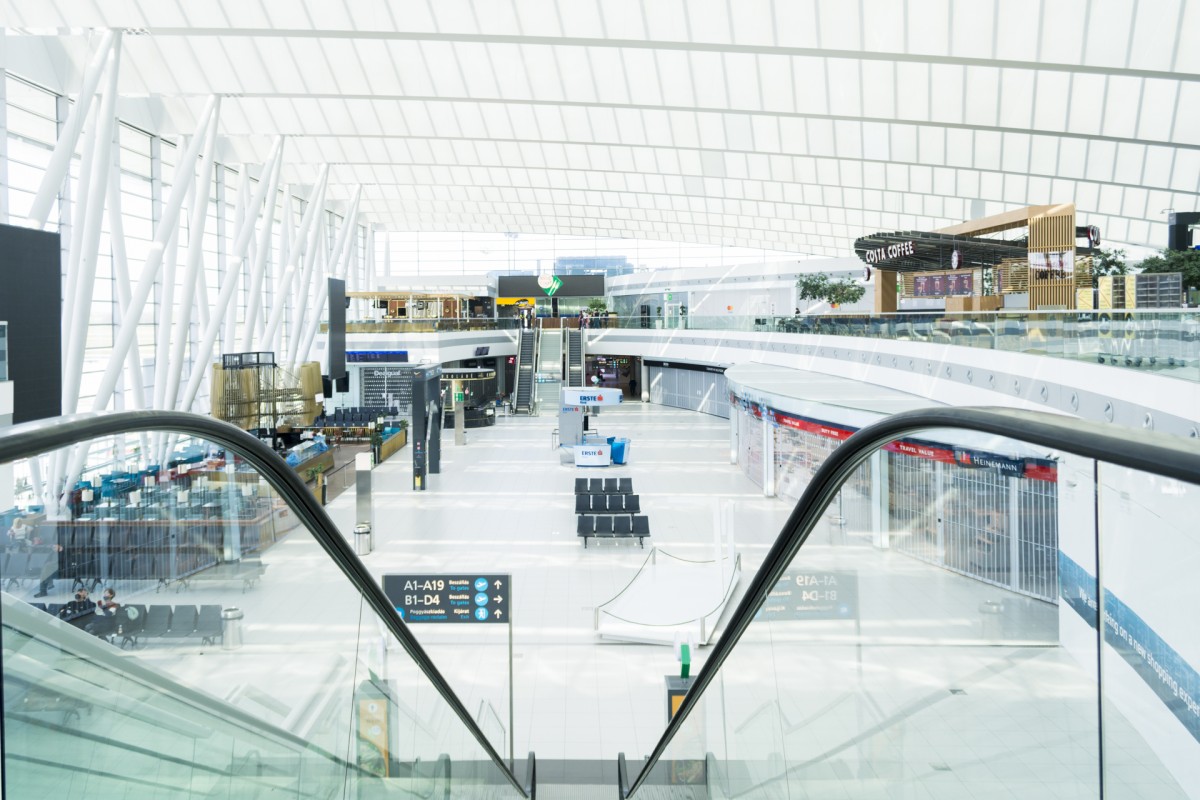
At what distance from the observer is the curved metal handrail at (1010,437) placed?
145cm

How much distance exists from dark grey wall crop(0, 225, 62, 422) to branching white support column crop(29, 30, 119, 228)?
590 cm

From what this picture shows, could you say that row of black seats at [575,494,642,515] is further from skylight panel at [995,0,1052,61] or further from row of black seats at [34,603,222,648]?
row of black seats at [34,603,222,648]

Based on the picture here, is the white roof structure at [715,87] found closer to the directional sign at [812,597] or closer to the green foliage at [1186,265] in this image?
the green foliage at [1186,265]

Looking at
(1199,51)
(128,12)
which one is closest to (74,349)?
(128,12)

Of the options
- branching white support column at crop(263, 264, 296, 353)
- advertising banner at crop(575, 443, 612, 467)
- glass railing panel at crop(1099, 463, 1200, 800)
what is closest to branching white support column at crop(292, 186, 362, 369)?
branching white support column at crop(263, 264, 296, 353)

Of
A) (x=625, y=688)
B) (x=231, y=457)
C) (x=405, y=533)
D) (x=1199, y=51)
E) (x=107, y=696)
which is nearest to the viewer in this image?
(x=107, y=696)

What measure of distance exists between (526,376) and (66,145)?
3029cm

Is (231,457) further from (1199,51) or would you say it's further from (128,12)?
(1199,51)

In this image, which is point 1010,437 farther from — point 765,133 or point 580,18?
point 765,133

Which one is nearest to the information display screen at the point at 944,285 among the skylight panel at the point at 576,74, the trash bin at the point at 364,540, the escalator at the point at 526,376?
the skylight panel at the point at 576,74

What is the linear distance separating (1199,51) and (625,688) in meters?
16.6

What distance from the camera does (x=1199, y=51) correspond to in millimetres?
17875

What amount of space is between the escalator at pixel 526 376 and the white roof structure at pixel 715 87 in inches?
453

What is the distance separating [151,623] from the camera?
275cm
